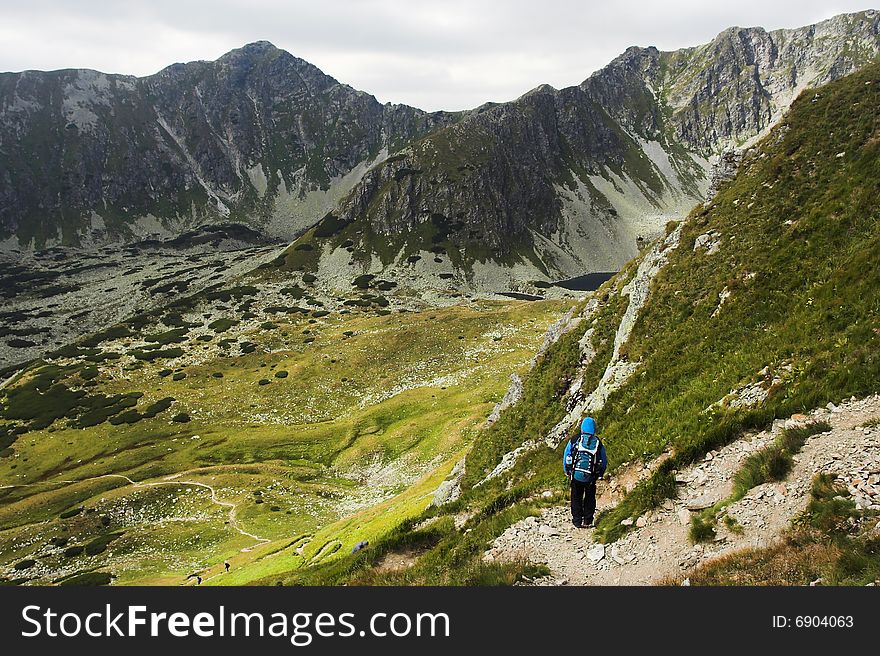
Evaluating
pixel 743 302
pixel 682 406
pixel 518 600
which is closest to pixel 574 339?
pixel 743 302

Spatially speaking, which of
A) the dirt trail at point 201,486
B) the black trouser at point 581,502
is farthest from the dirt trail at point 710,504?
the dirt trail at point 201,486

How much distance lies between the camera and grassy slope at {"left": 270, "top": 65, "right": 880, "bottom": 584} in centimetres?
1357

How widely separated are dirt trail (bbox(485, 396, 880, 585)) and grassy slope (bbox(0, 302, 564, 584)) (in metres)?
20.1

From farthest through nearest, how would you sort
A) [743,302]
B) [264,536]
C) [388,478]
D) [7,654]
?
[388,478] < [264,536] < [743,302] < [7,654]

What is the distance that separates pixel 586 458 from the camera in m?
12.8

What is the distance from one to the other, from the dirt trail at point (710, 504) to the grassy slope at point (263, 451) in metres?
20.1

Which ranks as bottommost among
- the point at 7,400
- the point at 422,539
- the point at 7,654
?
the point at 7,400

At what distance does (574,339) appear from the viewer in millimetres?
31109

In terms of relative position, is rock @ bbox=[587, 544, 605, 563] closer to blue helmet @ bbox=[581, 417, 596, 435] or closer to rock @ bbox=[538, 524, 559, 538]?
rock @ bbox=[538, 524, 559, 538]

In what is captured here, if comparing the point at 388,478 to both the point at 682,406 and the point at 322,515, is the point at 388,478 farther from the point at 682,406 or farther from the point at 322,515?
the point at 682,406

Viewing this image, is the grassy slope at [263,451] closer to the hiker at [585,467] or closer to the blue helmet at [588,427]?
the hiker at [585,467]

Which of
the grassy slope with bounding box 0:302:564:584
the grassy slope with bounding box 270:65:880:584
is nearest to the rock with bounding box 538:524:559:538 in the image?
the grassy slope with bounding box 270:65:880:584

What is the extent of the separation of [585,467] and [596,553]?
2182 millimetres

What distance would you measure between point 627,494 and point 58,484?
80.3 metres
